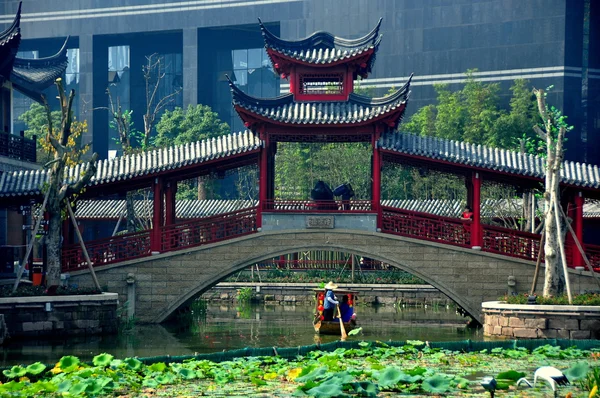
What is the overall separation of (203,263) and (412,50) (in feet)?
101

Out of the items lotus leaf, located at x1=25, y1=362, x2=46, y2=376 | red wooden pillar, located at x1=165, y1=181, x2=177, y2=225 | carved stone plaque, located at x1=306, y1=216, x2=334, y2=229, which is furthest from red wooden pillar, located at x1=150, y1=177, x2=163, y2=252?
lotus leaf, located at x1=25, y1=362, x2=46, y2=376

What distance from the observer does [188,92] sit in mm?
58938

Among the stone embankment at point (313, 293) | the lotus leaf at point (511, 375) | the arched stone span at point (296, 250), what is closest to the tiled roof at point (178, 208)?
the stone embankment at point (313, 293)

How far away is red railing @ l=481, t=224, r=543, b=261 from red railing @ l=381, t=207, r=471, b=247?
1.65 feet

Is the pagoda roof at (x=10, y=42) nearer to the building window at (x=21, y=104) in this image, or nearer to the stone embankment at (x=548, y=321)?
the stone embankment at (x=548, y=321)

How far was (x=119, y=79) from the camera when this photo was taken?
6284 cm

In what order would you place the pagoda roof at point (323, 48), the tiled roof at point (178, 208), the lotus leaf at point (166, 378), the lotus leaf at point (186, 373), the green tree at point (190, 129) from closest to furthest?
the lotus leaf at point (166, 378), the lotus leaf at point (186, 373), the pagoda roof at point (323, 48), the tiled roof at point (178, 208), the green tree at point (190, 129)

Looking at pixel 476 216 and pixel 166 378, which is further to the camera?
pixel 476 216

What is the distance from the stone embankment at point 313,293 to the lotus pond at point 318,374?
15.5 meters

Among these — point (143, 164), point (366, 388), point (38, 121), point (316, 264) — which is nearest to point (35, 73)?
point (143, 164)

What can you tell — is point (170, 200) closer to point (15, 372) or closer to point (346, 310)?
point (346, 310)

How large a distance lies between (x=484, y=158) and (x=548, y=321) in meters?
5.47

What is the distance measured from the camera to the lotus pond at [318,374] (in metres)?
13.5

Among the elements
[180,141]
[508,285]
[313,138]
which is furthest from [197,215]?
[508,285]
